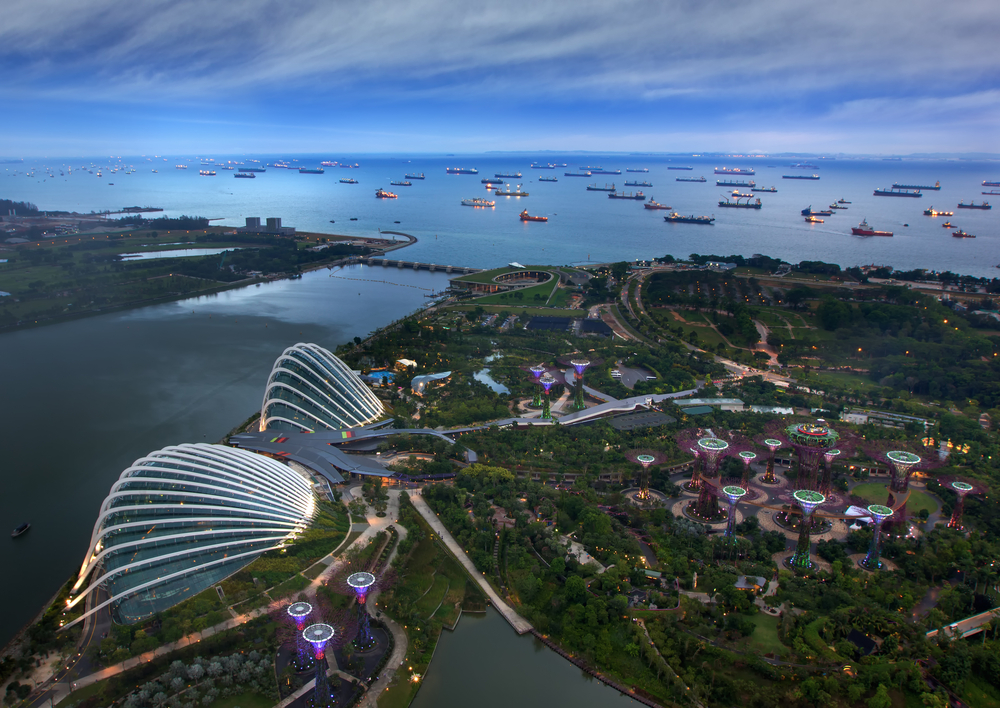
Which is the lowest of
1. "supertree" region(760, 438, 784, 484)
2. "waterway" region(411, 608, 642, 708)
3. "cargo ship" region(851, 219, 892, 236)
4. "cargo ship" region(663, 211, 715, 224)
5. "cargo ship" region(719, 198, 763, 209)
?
"waterway" region(411, 608, 642, 708)

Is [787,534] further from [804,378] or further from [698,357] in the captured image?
[698,357]

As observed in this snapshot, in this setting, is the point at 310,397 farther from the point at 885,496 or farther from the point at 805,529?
the point at 885,496

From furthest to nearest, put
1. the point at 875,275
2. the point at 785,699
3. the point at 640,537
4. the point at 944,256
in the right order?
the point at 944,256
the point at 875,275
the point at 640,537
the point at 785,699

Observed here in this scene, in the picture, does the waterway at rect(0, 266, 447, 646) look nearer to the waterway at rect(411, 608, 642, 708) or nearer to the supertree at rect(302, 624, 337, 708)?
the supertree at rect(302, 624, 337, 708)

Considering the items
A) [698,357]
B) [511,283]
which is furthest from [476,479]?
[511,283]

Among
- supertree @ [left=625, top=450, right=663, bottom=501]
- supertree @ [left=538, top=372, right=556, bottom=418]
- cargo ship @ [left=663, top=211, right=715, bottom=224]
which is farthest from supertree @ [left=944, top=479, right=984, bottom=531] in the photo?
cargo ship @ [left=663, top=211, right=715, bottom=224]

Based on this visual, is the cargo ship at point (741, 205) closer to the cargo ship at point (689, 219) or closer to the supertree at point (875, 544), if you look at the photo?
the cargo ship at point (689, 219)

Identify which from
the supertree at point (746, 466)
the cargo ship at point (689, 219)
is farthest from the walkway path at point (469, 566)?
the cargo ship at point (689, 219)
